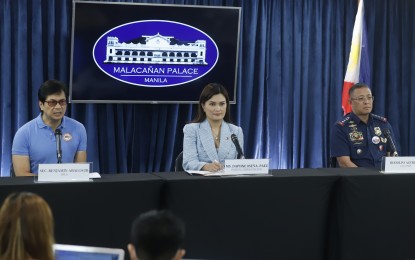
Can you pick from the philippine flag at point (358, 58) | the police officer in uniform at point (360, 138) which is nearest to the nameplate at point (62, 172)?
the police officer in uniform at point (360, 138)

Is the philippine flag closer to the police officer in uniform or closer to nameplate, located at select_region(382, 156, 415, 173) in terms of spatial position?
the police officer in uniform

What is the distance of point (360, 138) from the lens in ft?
13.7

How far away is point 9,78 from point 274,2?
247 centimetres

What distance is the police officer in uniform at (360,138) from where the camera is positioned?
163 inches

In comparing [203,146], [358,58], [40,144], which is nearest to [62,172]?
[40,144]

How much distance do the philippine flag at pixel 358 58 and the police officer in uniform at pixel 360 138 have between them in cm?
163

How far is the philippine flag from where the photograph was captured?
591 cm

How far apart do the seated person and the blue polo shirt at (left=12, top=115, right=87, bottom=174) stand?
195 cm

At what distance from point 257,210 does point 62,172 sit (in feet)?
3.04

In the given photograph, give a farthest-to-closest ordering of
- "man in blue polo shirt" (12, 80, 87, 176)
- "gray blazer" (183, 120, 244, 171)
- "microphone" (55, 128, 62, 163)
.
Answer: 1. "gray blazer" (183, 120, 244, 171)
2. "man in blue polo shirt" (12, 80, 87, 176)
3. "microphone" (55, 128, 62, 163)

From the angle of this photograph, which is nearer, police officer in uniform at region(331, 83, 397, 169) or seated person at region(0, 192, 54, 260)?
seated person at region(0, 192, 54, 260)

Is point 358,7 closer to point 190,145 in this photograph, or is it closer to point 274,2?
point 274,2

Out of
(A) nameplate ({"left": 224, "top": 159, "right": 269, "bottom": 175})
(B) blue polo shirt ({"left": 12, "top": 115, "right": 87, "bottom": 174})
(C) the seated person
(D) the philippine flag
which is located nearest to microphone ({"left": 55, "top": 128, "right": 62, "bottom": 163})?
(B) blue polo shirt ({"left": 12, "top": 115, "right": 87, "bottom": 174})

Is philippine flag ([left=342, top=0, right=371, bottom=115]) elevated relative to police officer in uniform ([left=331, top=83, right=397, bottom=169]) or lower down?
elevated
